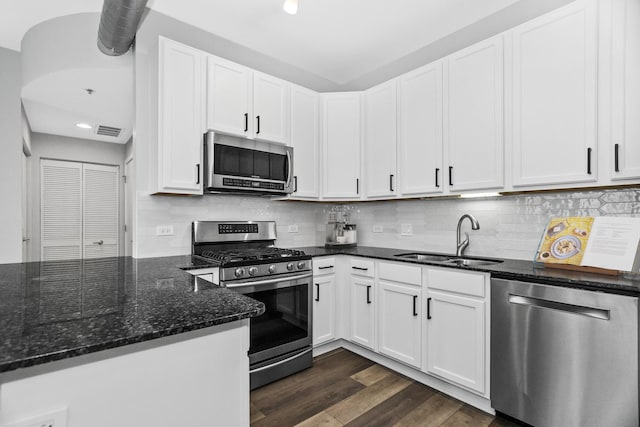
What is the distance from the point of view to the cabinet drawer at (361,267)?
109 inches

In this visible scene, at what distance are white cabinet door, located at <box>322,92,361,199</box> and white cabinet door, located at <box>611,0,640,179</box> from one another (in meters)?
1.90

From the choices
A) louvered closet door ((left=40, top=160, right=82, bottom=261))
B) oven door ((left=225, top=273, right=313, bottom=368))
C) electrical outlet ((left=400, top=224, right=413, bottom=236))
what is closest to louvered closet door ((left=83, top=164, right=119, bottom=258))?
louvered closet door ((left=40, top=160, right=82, bottom=261))

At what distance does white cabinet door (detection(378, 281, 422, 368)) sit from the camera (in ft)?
7.89

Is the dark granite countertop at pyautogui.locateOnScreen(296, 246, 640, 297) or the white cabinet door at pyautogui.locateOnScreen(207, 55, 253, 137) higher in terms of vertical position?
the white cabinet door at pyautogui.locateOnScreen(207, 55, 253, 137)

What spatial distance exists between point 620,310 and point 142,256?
9.68 feet

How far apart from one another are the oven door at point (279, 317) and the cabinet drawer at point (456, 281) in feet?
3.24

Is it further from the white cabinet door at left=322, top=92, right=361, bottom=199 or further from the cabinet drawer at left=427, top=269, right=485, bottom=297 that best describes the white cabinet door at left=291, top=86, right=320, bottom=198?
the cabinet drawer at left=427, top=269, right=485, bottom=297

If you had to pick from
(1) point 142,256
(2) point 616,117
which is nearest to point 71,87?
(1) point 142,256

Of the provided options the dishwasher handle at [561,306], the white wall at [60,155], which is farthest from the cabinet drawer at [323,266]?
the white wall at [60,155]

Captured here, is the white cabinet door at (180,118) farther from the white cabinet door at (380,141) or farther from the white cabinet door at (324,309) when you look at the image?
the white cabinet door at (380,141)

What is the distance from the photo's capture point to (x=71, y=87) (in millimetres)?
3322

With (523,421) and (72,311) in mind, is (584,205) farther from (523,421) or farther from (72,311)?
(72,311)

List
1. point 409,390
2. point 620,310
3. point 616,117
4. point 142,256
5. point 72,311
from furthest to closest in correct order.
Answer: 1. point 142,256
2. point 409,390
3. point 616,117
4. point 620,310
5. point 72,311

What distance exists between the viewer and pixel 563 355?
166cm
